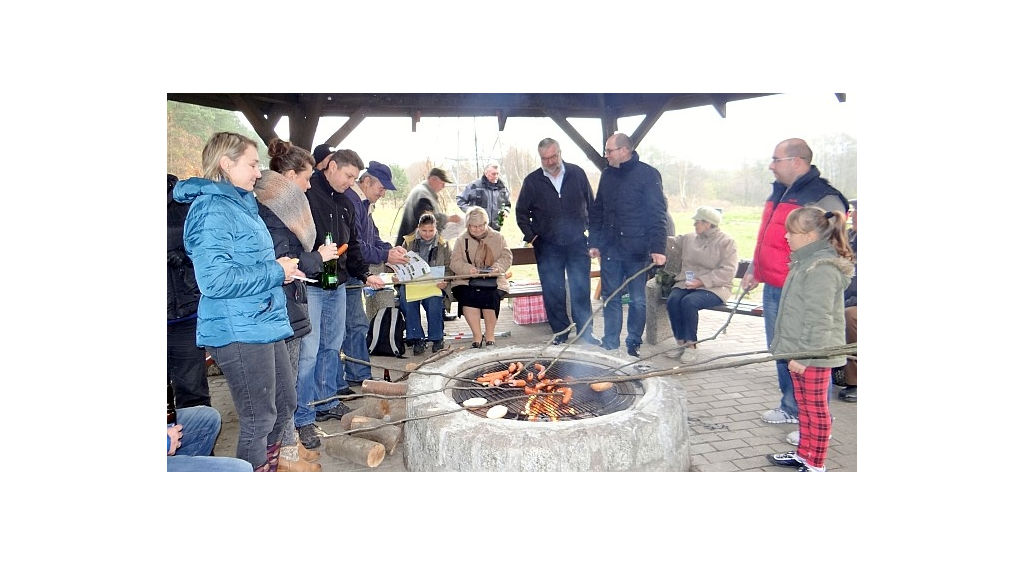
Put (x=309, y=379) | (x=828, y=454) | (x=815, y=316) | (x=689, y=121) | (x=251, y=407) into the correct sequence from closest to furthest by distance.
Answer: (x=251, y=407) < (x=815, y=316) < (x=828, y=454) < (x=309, y=379) < (x=689, y=121)

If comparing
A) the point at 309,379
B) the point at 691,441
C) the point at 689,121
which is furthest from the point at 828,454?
the point at 689,121

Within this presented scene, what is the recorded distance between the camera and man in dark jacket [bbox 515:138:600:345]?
18.1ft

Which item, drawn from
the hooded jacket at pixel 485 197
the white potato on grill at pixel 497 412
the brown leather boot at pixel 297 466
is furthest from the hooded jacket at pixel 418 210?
the white potato on grill at pixel 497 412

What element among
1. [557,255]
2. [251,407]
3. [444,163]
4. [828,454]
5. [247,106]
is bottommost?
[828,454]

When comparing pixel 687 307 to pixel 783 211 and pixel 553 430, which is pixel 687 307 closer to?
pixel 783 211

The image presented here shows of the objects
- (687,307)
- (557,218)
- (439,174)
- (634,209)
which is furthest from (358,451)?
(439,174)

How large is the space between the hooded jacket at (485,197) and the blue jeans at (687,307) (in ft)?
9.10

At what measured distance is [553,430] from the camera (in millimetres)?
2719

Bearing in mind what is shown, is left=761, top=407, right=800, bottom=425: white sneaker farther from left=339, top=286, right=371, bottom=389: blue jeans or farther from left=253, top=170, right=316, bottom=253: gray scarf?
left=253, top=170, right=316, bottom=253: gray scarf

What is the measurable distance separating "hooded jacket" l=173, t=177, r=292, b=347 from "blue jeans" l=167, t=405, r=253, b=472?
0.44 meters

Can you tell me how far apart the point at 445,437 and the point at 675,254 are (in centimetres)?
378

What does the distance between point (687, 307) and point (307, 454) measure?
354 cm
